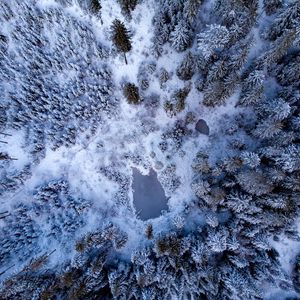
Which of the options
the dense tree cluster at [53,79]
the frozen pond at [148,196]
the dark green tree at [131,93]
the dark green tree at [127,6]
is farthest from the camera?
the frozen pond at [148,196]

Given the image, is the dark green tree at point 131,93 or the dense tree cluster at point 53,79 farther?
the dense tree cluster at point 53,79


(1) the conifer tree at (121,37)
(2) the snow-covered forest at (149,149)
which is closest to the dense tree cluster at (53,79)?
(2) the snow-covered forest at (149,149)

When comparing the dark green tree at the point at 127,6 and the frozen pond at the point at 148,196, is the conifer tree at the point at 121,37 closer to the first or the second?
the dark green tree at the point at 127,6

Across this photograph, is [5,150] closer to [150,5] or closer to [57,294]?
[57,294]

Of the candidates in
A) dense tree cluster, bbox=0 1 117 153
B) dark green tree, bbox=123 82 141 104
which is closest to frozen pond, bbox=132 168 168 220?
dark green tree, bbox=123 82 141 104

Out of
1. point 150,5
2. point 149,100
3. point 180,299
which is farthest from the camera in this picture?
point 149,100

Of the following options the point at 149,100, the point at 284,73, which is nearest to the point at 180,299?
the point at 149,100

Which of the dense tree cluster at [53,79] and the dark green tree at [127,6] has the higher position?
the dark green tree at [127,6]
